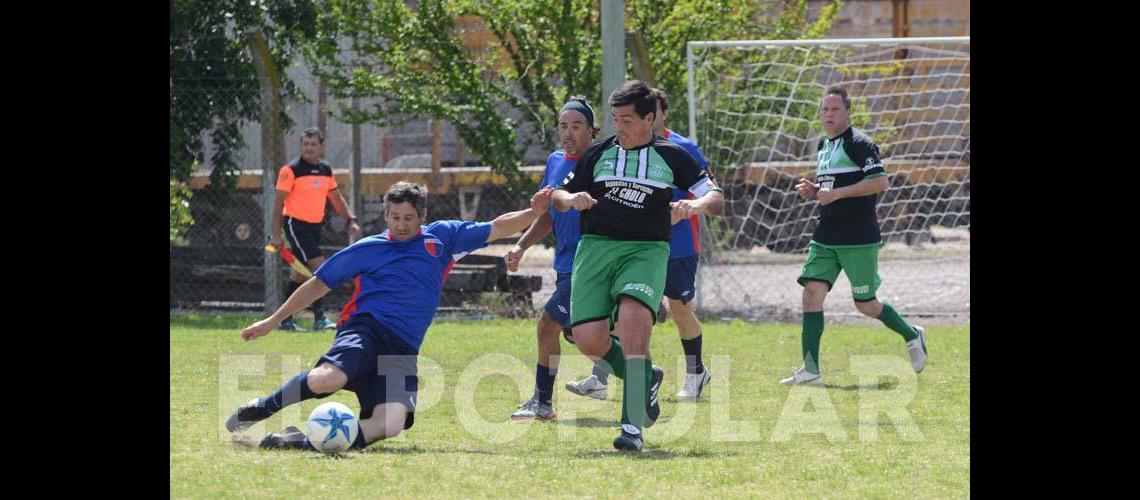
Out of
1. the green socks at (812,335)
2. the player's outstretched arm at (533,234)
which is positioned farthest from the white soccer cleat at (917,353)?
the player's outstretched arm at (533,234)

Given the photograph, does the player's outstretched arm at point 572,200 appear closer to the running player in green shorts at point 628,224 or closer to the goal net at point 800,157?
the running player in green shorts at point 628,224

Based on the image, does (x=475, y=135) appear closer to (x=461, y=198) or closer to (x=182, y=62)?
(x=461, y=198)

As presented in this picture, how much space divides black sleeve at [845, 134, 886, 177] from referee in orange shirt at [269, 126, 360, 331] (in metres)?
5.13

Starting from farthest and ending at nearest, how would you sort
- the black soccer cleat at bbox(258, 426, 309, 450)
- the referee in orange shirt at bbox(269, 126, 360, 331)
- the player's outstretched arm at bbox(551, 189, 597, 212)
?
the referee in orange shirt at bbox(269, 126, 360, 331), the player's outstretched arm at bbox(551, 189, 597, 212), the black soccer cleat at bbox(258, 426, 309, 450)

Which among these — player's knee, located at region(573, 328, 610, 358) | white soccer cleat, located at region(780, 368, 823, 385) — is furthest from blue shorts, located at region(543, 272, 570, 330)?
white soccer cleat, located at region(780, 368, 823, 385)

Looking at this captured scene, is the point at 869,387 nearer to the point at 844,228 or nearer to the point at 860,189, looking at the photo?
the point at 844,228

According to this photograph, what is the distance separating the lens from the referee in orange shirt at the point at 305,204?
1305 centimetres

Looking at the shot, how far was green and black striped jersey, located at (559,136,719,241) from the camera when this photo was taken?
695 cm

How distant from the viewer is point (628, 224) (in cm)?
696

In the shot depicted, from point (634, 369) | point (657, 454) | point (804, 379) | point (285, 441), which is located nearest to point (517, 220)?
point (634, 369)

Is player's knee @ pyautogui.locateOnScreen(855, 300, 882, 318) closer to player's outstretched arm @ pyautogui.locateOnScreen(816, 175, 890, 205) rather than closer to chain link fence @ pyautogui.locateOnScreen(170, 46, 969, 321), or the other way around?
player's outstretched arm @ pyautogui.locateOnScreen(816, 175, 890, 205)

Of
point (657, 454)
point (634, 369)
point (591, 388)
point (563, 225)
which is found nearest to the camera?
point (657, 454)

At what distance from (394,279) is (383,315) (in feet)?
0.61

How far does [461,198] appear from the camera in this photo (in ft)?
51.1
